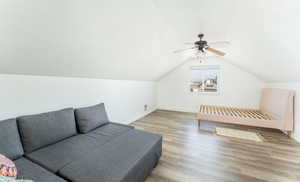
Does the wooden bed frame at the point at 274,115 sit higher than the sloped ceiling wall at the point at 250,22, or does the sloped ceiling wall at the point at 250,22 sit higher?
the sloped ceiling wall at the point at 250,22

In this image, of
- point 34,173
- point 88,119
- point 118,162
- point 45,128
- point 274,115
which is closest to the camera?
point 34,173

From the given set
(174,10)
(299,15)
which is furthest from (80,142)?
(299,15)

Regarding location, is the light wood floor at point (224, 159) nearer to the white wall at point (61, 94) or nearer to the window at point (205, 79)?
the white wall at point (61, 94)

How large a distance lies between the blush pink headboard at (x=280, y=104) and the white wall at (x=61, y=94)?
3.71 meters

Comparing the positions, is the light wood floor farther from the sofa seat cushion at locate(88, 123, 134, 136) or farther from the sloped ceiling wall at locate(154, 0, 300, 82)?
the sloped ceiling wall at locate(154, 0, 300, 82)

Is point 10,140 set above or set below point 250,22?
below

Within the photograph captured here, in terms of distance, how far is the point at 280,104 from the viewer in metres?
2.92

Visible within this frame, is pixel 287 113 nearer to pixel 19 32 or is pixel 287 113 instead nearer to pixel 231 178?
pixel 231 178

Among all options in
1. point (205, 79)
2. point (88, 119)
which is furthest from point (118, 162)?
point (205, 79)

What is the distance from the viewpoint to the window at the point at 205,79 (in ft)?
15.1

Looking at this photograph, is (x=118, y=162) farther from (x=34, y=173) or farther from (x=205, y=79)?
(x=205, y=79)

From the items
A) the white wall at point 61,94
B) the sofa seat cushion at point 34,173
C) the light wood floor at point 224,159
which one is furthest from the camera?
the light wood floor at point 224,159

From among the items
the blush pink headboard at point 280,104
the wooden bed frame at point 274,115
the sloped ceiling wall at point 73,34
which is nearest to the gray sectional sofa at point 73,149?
the sloped ceiling wall at point 73,34

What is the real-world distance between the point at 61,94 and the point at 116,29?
137 centimetres
